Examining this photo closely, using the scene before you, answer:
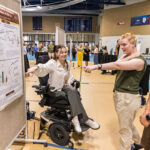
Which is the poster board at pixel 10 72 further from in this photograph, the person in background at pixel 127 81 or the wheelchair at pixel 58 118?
the person in background at pixel 127 81

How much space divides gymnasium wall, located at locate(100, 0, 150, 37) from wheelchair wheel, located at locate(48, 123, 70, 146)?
1076 cm

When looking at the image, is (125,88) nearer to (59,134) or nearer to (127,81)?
(127,81)

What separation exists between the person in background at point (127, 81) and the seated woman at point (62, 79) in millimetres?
554

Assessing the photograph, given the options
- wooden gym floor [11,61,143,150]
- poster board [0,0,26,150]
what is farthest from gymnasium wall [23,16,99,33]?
poster board [0,0,26,150]

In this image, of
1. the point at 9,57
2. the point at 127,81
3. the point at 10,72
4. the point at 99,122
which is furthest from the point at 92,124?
the point at 9,57

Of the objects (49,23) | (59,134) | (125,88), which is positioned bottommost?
(59,134)

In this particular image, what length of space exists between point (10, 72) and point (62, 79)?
864mm

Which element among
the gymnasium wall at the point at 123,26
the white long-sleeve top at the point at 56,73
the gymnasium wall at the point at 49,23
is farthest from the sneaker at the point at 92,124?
the gymnasium wall at the point at 49,23

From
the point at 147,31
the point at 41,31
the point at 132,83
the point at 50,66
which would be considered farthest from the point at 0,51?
the point at 41,31

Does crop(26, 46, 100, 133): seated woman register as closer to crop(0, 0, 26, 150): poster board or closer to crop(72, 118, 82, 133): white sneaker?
crop(72, 118, 82, 133): white sneaker

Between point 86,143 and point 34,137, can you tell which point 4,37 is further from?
point 86,143

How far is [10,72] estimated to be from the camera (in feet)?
4.80

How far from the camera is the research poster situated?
1.32m

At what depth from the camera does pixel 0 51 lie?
1.28 metres
